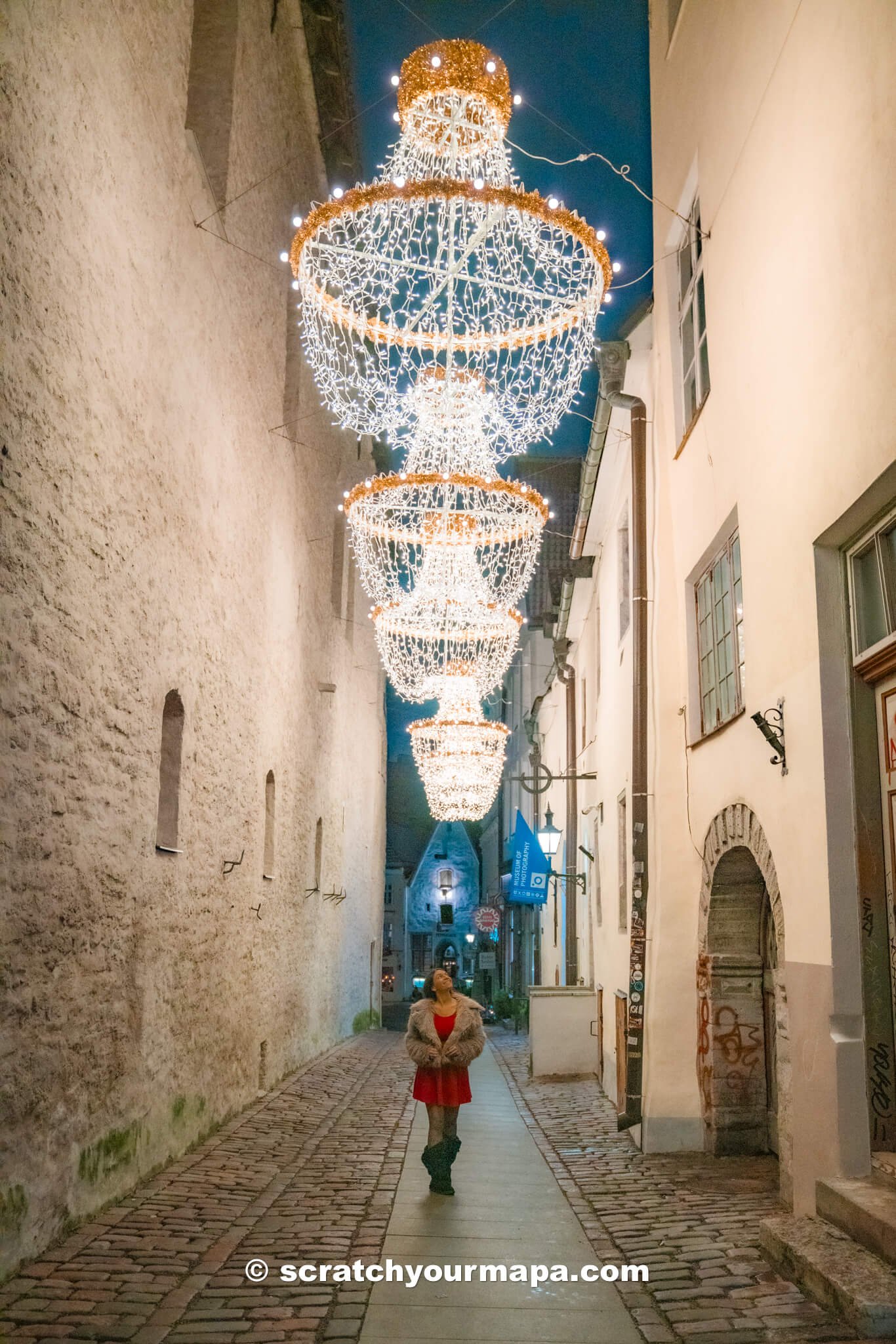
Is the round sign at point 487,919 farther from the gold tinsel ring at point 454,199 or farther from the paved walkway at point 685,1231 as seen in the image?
the gold tinsel ring at point 454,199

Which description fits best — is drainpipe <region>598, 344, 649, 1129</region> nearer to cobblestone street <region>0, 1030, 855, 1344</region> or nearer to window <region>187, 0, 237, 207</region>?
cobblestone street <region>0, 1030, 855, 1344</region>

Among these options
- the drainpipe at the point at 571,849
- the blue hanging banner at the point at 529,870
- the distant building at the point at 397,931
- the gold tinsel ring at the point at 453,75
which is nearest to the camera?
the gold tinsel ring at the point at 453,75

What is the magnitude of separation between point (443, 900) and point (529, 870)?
4465 centimetres

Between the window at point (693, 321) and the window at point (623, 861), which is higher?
the window at point (693, 321)

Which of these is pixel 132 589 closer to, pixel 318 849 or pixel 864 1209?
pixel 864 1209

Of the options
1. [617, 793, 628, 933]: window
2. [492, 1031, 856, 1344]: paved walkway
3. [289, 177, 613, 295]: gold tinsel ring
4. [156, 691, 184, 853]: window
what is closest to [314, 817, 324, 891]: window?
[617, 793, 628, 933]: window

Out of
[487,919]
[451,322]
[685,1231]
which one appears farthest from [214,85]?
[487,919]

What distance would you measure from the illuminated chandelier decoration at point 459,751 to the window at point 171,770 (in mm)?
6384

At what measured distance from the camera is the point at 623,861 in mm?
13180

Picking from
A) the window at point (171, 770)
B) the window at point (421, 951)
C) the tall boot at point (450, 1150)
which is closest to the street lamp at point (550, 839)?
the window at point (171, 770)

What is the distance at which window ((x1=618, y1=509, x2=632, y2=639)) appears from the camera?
13.4 m

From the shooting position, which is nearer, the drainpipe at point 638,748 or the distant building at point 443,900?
the drainpipe at point 638,748

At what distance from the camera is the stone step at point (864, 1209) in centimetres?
492

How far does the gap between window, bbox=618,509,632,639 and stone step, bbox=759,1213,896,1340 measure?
825 cm
